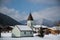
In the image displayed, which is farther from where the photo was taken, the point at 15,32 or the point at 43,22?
the point at 43,22

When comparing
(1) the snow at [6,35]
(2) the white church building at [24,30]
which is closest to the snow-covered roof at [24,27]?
(2) the white church building at [24,30]

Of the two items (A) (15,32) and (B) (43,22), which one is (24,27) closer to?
(A) (15,32)

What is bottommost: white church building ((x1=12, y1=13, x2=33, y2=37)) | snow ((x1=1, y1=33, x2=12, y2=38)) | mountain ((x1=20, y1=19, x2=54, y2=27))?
snow ((x1=1, y1=33, x2=12, y2=38))

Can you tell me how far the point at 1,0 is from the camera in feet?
9.41

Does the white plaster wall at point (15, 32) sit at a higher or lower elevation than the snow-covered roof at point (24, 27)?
lower

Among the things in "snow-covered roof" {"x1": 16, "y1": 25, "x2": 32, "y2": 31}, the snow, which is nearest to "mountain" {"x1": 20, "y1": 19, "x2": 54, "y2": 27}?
"snow-covered roof" {"x1": 16, "y1": 25, "x2": 32, "y2": 31}

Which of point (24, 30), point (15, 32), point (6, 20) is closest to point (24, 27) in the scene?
point (24, 30)

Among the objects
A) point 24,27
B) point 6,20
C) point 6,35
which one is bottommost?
point 6,35

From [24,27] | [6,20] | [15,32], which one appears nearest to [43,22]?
[24,27]

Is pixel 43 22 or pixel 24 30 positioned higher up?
pixel 43 22

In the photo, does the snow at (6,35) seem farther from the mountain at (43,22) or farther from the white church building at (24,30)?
the mountain at (43,22)

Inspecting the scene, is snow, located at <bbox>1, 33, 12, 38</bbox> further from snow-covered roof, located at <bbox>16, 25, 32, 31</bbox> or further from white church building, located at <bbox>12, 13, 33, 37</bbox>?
snow-covered roof, located at <bbox>16, 25, 32, 31</bbox>

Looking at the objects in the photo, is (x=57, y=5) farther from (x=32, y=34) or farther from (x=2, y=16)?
(x=2, y=16)

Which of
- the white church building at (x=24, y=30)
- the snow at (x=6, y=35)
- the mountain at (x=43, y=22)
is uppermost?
the mountain at (x=43, y=22)
